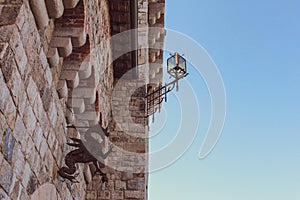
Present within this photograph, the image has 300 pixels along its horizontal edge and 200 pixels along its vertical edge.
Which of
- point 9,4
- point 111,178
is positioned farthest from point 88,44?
point 111,178

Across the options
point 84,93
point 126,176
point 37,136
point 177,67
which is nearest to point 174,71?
point 177,67

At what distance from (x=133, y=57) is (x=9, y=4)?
3346 millimetres

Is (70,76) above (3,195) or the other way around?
above

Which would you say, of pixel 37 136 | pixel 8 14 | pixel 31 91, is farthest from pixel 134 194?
pixel 8 14

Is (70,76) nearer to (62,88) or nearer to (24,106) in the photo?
(62,88)

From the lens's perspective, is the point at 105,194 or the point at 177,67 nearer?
the point at 105,194

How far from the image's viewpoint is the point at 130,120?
17.1 feet

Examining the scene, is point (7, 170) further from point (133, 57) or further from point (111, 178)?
point (133, 57)

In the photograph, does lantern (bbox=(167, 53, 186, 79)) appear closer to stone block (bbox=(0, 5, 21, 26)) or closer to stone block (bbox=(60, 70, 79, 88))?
stone block (bbox=(60, 70, 79, 88))

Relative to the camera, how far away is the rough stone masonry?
72.6 inches

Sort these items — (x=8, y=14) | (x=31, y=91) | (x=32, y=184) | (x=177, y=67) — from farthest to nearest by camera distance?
(x=177, y=67) < (x=32, y=184) < (x=31, y=91) < (x=8, y=14)

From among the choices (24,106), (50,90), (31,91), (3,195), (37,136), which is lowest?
(3,195)

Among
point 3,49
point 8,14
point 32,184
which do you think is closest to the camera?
point 3,49

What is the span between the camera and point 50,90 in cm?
257
